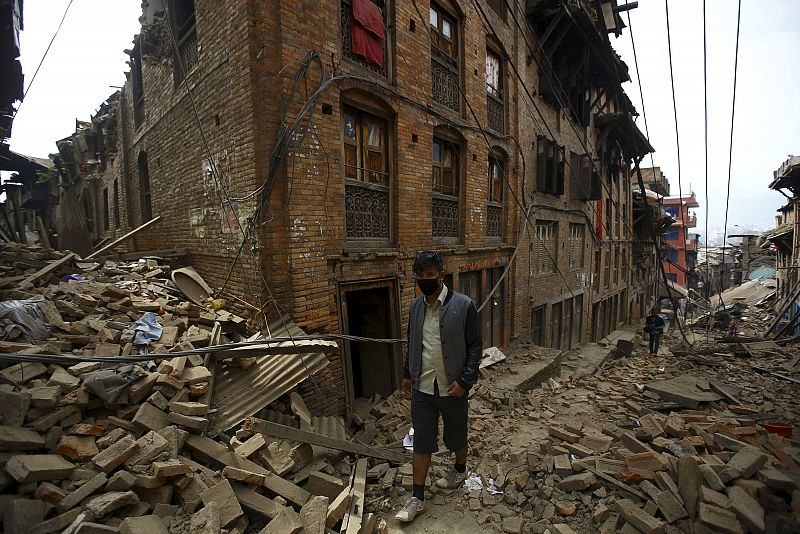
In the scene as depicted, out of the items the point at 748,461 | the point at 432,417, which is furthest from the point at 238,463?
the point at 748,461

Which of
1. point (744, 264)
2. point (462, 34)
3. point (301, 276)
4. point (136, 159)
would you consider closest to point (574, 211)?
point (462, 34)

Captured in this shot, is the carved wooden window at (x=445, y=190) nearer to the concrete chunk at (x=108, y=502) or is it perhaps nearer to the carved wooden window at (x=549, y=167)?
the carved wooden window at (x=549, y=167)

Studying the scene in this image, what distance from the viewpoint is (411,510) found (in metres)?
3.38

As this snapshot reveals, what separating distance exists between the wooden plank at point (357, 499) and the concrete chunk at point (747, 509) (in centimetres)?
294

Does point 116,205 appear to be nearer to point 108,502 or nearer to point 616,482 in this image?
point 108,502

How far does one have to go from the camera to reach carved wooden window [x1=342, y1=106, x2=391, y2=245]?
618 cm

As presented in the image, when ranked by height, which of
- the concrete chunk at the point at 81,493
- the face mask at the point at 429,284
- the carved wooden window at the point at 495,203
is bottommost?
the concrete chunk at the point at 81,493

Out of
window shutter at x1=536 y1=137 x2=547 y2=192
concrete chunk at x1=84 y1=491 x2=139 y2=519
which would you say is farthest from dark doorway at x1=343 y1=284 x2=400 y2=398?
window shutter at x1=536 y1=137 x2=547 y2=192

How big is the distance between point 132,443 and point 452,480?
2981 millimetres

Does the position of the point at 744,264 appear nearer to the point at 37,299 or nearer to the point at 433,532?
the point at 433,532

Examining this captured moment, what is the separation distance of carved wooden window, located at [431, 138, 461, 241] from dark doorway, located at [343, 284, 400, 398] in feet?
7.00

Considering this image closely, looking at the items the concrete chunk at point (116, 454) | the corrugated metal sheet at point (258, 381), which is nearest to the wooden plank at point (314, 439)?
the corrugated metal sheet at point (258, 381)

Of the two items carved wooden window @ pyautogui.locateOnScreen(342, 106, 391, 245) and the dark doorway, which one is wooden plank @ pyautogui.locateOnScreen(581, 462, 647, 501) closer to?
the dark doorway

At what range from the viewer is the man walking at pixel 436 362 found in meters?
3.33
